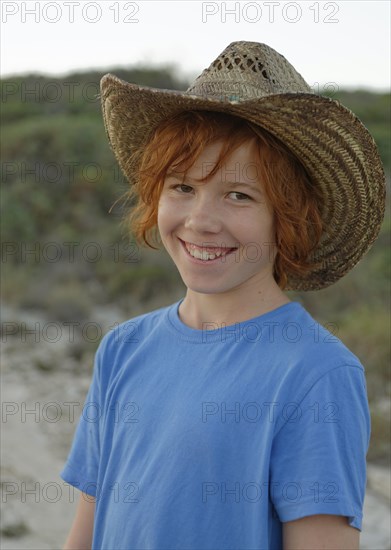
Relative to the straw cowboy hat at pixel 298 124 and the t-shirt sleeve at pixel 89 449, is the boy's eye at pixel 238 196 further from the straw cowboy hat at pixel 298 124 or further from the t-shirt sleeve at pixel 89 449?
the t-shirt sleeve at pixel 89 449

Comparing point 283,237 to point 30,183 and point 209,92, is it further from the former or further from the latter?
point 30,183

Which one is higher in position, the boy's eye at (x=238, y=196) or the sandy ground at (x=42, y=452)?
the boy's eye at (x=238, y=196)

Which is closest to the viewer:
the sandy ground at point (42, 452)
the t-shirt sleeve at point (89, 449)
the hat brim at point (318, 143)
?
the hat brim at point (318, 143)

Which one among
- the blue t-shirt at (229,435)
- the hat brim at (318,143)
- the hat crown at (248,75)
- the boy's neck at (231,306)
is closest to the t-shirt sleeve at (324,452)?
the blue t-shirt at (229,435)

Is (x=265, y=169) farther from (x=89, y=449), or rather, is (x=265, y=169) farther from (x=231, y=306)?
(x=89, y=449)

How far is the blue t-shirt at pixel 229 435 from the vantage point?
1.38 m

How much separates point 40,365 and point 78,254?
424cm

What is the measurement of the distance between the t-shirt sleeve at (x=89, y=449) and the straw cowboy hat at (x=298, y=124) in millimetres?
541

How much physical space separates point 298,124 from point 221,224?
0.84 ft

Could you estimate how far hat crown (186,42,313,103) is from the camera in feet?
5.41

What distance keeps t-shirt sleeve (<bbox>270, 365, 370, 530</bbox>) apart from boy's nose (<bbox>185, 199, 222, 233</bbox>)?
389 millimetres

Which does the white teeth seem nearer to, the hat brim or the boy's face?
the boy's face

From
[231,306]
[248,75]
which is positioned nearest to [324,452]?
[231,306]

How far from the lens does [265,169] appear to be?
1596 millimetres
